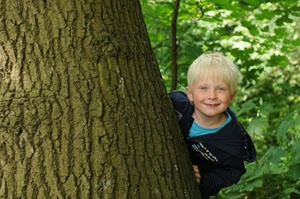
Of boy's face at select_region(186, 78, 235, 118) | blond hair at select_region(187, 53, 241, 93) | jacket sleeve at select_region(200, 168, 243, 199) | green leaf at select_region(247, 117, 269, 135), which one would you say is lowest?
green leaf at select_region(247, 117, 269, 135)

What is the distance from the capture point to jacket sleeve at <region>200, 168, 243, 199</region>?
2.37m

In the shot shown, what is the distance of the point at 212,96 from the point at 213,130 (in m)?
0.20

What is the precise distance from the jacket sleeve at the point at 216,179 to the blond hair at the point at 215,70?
43 centimetres

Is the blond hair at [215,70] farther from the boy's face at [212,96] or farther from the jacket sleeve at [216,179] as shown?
the jacket sleeve at [216,179]

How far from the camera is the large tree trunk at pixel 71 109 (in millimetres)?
1727

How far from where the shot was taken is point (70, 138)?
175cm

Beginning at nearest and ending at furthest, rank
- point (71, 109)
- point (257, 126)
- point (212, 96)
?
point (71, 109) < point (212, 96) < point (257, 126)

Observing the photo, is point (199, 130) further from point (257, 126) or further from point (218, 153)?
point (257, 126)

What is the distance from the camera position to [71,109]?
177 cm

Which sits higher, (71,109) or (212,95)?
(71,109)

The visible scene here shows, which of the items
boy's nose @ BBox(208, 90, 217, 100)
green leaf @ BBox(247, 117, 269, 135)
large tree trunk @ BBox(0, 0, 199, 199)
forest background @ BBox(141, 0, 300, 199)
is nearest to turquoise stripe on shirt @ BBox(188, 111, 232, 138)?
boy's nose @ BBox(208, 90, 217, 100)

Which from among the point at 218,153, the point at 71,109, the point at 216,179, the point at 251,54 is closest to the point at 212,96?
the point at 218,153

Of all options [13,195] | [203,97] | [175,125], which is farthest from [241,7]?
[13,195]

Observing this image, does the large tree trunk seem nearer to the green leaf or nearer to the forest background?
the forest background
